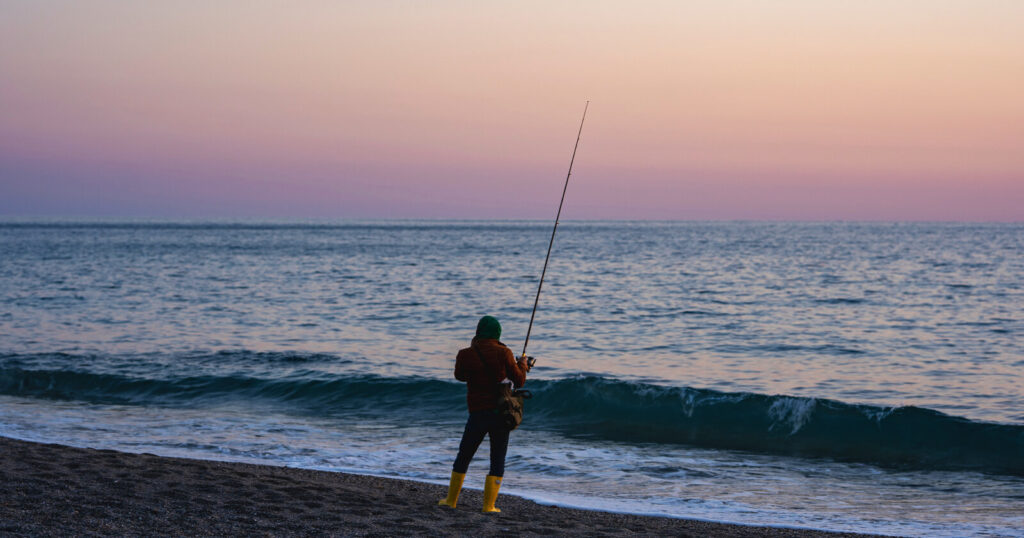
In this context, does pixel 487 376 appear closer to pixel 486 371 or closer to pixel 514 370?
pixel 486 371

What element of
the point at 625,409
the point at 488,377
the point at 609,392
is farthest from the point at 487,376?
the point at 609,392

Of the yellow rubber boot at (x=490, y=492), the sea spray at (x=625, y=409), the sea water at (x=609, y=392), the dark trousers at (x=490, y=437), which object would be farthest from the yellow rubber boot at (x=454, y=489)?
the sea spray at (x=625, y=409)

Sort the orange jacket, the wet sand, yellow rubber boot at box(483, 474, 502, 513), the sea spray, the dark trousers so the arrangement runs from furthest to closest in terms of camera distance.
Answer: the sea spray < yellow rubber boot at box(483, 474, 502, 513) < the dark trousers < the orange jacket < the wet sand

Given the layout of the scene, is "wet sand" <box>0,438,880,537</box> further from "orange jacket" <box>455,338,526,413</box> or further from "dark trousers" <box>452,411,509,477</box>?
"orange jacket" <box>455,338,526,413</box>

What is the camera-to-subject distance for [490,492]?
669 centimetres

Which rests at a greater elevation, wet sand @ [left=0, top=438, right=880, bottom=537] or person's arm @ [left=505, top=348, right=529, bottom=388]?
person's arm @ [left=505, top=348, right=529, bottom=388]

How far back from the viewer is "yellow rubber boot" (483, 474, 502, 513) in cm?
664

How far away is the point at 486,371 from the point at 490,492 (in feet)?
3.36

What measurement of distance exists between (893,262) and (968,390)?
40.7 meters

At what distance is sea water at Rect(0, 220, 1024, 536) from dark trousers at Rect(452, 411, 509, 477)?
1.23m

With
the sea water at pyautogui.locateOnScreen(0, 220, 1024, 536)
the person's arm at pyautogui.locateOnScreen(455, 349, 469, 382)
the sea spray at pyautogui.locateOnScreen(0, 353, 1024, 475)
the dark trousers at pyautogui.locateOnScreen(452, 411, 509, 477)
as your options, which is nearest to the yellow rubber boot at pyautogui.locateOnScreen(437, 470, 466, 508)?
the dark trousers at pyautogui.locateOnScreen(452, 411, 509, 477)

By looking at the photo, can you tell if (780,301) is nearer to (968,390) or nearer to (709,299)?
(709,299)

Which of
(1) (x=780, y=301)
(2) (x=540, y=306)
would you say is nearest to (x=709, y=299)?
(1) (x=780, y=301)

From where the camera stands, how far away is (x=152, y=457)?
8242mm
